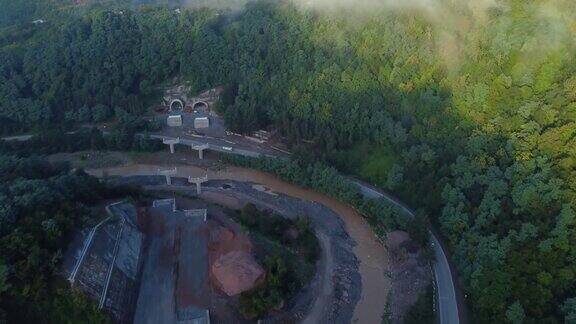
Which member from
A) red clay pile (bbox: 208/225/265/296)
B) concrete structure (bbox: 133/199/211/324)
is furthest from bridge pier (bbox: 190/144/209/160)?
red clay pile (bbox: 208/225/265/296)

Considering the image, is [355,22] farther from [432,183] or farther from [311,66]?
[432,183]

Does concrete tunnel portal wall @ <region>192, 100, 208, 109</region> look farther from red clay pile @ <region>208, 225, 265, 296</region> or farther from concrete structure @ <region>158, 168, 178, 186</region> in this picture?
red clay pile @ <region>208, 225, 265, 296</region>

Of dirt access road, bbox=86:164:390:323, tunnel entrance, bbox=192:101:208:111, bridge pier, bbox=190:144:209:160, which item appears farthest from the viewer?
tunnel entrance, bbox=192:101:208:111

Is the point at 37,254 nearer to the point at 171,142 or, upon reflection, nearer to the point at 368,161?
the point at 171,142

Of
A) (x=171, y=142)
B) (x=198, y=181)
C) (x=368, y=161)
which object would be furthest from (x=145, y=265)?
(x=368, y=161)

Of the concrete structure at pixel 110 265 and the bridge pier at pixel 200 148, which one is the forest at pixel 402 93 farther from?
the concrete structure at pixel 110 265

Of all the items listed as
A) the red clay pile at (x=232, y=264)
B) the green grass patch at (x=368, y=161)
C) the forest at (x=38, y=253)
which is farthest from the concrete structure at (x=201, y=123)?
the forest at (x=38, y=253)
